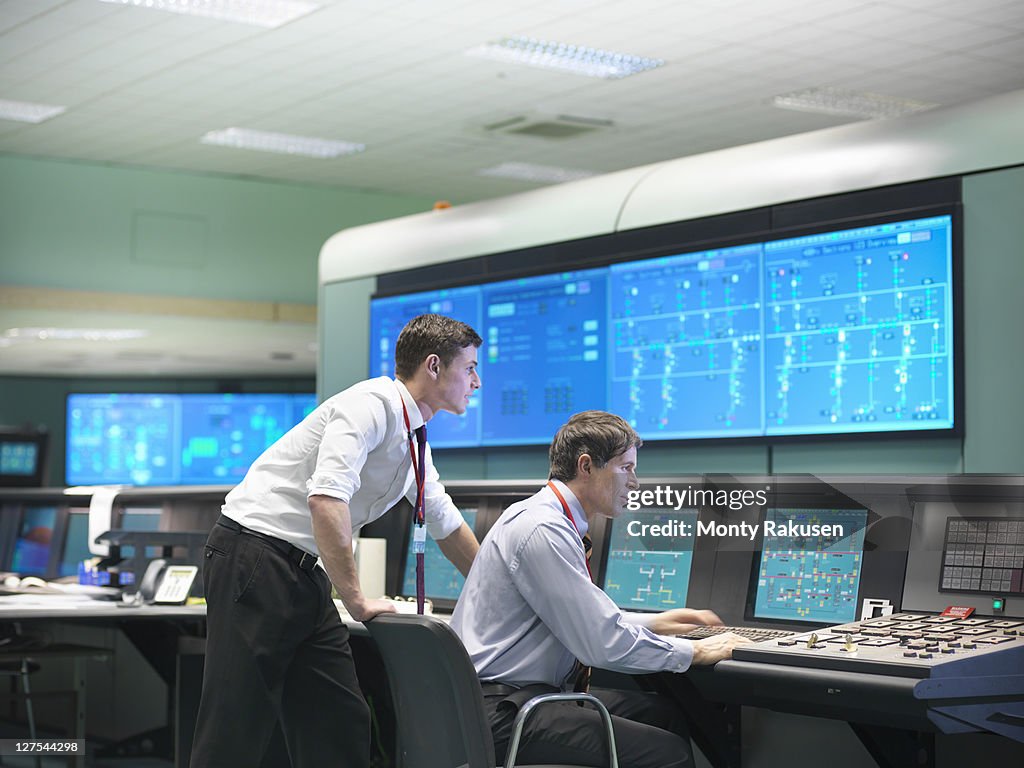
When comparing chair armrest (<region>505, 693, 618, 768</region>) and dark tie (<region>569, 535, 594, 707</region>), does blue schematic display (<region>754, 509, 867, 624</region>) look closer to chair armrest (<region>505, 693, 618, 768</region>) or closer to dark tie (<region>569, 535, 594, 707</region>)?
dark tie (<region>569, 535, 594, 707</region>)

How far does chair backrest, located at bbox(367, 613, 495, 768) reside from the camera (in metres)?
2.42

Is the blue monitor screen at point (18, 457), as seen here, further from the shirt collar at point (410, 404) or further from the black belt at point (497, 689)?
the black belt at point (497, 689)

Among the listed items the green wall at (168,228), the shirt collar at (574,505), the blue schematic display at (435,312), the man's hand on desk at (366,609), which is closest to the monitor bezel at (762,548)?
the shirt collar at (574,505)

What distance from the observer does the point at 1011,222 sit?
4160 mm

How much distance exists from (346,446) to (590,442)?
0.53 meters

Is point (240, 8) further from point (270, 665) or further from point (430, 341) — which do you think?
point (270, 665)

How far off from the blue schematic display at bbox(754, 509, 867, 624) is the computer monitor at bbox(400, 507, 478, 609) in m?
0.99

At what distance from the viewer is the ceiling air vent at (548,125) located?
775 centimetres

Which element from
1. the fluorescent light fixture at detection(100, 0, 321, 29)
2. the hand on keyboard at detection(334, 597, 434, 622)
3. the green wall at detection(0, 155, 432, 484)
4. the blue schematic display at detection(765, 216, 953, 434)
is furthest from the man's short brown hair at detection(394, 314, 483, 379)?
the green wall at detection(0, 155, 432, 484)

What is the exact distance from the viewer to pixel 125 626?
15.8 feet

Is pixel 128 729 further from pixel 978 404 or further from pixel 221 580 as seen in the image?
pixel 978 404

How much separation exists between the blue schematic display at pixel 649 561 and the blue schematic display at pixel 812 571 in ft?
0.77

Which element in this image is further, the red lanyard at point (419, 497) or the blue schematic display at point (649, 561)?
the blue schematic display at point (649, 561)

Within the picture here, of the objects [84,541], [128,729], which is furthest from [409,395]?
[84,541]
